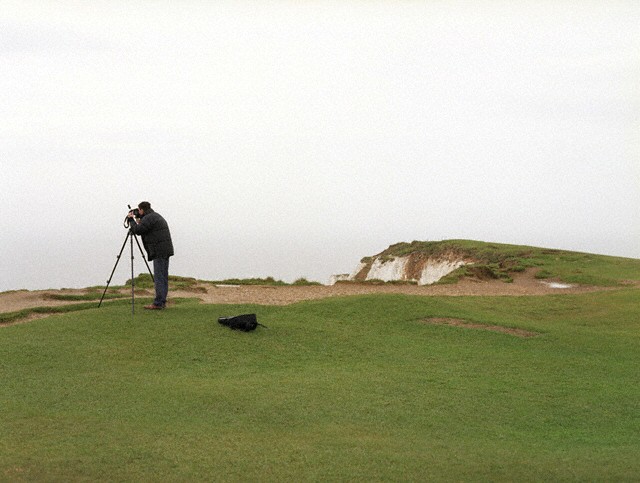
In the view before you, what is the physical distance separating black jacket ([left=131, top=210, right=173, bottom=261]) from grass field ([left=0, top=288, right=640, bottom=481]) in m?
1.57

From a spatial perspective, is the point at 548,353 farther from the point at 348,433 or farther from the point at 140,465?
the point at 140,465

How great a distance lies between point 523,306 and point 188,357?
12863 millimetres

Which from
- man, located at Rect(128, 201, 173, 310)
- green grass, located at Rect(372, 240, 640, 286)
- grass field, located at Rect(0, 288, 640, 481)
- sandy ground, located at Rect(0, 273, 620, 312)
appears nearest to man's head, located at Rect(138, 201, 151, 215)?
man, located at Rect(128, 201, 173, 310)

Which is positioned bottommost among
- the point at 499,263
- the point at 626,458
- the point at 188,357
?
the point at 626,458

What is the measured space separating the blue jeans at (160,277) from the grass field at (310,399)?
516 mm

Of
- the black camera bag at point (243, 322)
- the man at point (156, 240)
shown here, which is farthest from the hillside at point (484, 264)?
the black camera bag at point (243, 322)

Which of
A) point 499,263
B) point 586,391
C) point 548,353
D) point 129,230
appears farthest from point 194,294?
point 499,263

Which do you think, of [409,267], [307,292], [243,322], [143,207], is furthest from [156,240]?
[409,267]

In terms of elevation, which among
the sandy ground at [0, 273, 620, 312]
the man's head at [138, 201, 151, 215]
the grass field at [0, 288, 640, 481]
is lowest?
the grass field at [0, 288, 640, 481]

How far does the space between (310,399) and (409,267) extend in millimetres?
35162

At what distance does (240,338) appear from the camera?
15078 millimetres

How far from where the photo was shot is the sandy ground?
22031 millimetres

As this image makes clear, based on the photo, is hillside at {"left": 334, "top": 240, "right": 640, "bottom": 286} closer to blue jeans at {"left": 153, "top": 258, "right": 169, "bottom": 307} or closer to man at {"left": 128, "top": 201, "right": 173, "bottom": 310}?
blue jeans at {"left": 153, "top": 258, "right": 169, "bottom": 307}

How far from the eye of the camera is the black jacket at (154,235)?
56.9 feet
